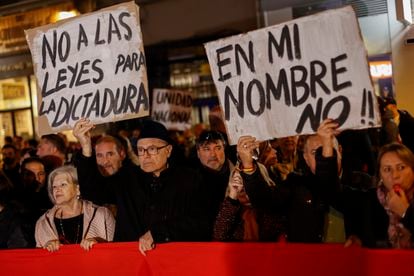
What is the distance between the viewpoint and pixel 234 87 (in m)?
3.64

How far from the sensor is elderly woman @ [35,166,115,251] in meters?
4.01

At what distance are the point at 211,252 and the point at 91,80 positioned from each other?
1558 millimetres

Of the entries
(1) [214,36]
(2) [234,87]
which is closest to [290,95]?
(2) [234,87]

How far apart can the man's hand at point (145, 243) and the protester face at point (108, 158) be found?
4.13ft

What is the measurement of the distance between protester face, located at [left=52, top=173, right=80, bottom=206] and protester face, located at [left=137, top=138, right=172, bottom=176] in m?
0.55

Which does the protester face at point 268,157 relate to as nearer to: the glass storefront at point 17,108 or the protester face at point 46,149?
the protester face at point 46,149

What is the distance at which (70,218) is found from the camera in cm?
407

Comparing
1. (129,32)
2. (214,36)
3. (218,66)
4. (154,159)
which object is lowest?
(154,159)

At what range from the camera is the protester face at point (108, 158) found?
15.8 ft

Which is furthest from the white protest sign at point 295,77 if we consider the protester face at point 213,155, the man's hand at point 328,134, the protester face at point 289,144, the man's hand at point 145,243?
the protester face at point 289,144

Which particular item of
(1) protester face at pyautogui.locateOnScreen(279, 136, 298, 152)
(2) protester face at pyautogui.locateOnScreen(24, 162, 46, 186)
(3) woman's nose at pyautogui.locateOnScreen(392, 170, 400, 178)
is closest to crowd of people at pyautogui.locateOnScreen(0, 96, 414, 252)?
(3) woman's nose at pyautogui.locateOnScreen(392, 170, 400, 178)

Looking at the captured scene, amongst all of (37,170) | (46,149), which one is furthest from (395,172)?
(46,149)

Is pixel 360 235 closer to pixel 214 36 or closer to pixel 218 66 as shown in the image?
pixel 218 66

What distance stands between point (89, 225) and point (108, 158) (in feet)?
3.00
